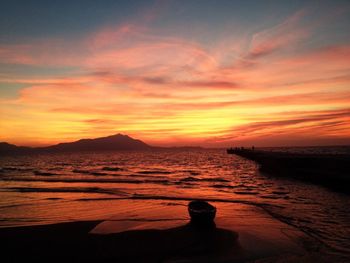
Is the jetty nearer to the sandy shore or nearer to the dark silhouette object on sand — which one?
the sandy shore

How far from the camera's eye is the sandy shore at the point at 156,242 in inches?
397

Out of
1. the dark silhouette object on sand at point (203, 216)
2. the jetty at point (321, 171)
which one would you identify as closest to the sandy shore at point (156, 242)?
the dark silhouette object on sand at point (203, 216)

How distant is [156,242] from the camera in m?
11.6

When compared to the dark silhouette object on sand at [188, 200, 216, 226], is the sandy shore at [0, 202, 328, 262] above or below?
below

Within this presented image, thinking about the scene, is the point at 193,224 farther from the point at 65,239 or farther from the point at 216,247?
the point at 65,239

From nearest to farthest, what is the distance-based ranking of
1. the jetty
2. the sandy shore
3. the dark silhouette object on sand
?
the sandy shore
the dark silhouette object on sand
the jetty

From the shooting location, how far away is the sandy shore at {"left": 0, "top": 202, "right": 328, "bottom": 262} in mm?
10078

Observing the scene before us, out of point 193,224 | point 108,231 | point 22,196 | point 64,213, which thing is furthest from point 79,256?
point 22,196

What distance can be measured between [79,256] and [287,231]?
358 inches

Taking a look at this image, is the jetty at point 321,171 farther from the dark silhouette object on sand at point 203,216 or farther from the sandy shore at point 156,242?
the dark silhouette object on sand at point 203,216

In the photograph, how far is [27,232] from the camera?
513 inches

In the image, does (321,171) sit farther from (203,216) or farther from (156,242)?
(156,242)

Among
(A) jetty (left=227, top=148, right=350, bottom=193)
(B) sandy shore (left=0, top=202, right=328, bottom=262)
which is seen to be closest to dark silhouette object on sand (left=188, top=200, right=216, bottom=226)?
(B) sandy shore (left=0, top=202, right=328, bottom=262)

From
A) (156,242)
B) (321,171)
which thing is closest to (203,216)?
(156,242)
